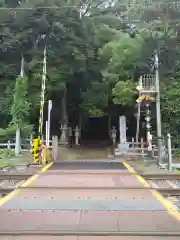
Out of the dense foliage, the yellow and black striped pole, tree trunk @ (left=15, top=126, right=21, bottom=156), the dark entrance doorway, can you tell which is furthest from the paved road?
the dark entrance doorway

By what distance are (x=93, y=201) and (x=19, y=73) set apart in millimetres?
16631

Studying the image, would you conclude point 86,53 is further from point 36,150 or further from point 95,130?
point 95,130

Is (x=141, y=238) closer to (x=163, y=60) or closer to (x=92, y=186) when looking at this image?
(x=92, y=186)

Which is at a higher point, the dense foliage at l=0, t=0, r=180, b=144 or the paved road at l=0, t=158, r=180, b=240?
the dense foliage at l=0, t=0, r=180, b=144

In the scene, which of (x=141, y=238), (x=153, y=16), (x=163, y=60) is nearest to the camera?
(x=141, y=238)

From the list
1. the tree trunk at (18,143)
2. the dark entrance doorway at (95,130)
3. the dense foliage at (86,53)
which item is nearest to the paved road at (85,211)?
the tree trunk at (18,143)

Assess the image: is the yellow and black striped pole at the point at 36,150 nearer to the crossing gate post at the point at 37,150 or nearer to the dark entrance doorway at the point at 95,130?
the crossing gate post at the point at 37,150

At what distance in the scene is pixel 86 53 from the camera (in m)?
23.0

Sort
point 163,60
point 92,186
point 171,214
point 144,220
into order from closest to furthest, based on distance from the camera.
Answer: point 144,220 → point 171,214 → point 92,186 → point 163,60

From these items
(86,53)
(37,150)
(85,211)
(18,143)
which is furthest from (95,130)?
(85,211)

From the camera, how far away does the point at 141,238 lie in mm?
4641

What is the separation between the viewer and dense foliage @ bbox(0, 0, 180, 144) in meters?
19.3

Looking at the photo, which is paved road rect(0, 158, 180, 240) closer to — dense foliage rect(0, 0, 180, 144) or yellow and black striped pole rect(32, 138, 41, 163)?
yellow and black striped pole rect(32, 138, 41, 163)

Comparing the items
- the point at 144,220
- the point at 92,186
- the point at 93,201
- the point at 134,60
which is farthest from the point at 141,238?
the point at 134,60
